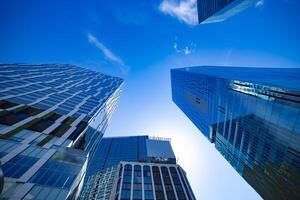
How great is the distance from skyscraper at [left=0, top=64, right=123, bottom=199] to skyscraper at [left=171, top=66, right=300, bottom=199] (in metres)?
37.0

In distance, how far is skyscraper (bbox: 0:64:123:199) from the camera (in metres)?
24.5

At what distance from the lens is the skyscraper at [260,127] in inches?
1387

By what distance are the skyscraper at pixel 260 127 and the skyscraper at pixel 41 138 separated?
37.0m

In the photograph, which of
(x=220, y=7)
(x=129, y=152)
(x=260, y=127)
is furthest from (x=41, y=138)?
(x=129, y=152)

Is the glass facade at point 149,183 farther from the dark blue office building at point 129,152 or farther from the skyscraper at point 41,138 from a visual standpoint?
the dark blue office building at point 129,152

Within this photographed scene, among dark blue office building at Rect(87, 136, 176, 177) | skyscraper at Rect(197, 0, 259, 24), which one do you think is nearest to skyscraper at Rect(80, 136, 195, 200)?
dark blue office building at Rect(87, 136, 176, 177)

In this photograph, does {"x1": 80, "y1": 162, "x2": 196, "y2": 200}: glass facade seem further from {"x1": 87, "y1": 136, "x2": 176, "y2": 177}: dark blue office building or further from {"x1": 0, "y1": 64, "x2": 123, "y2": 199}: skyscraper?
{"x1": 87, "y1": 136, "x2": 176, "y2": 177}: dark blue office building

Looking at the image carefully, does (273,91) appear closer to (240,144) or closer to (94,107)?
(240,144)

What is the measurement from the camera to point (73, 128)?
44969 mm

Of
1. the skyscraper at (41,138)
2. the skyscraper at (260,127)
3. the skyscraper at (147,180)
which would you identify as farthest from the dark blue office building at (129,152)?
the skyscraper at (41,138)

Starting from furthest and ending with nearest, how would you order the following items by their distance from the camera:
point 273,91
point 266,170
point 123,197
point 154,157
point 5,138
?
1. point 154,157
2. point 123,197
3. point 266,170
4. point 273,91
5. point 5,138

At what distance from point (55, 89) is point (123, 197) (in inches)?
1606

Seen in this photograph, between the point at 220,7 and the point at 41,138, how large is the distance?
77879 millimetres

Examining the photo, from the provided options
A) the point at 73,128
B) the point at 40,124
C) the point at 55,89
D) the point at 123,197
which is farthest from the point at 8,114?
the point at 123,197
